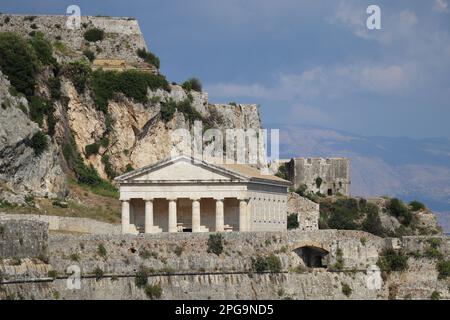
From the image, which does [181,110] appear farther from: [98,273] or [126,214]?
[98,273]

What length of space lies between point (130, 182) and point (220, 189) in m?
5.85

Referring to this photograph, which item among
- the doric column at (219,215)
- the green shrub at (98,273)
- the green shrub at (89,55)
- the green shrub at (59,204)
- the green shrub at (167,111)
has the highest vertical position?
the green shrub at (89,55)

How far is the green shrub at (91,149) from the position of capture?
14275 cm

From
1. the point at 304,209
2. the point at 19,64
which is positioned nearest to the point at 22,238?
the point at 19,64

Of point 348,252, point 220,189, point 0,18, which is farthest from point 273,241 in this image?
point 0,18

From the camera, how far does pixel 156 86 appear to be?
493 ft

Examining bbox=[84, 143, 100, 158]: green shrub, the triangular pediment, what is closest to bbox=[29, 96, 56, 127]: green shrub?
bbox=[84, 143, 100, 158]: green shrub

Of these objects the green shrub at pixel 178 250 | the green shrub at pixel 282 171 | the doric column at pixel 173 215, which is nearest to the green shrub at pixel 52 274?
the green shrub at pixel 178 250

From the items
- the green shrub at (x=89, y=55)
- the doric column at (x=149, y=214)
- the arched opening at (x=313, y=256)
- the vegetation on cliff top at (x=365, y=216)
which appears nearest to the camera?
the arched opening at (x=313, y=256)

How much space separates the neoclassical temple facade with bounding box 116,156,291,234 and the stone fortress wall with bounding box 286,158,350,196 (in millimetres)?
54030

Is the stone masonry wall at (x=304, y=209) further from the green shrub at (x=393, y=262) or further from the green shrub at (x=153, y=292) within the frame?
the green shrub at (x=153, y=292)

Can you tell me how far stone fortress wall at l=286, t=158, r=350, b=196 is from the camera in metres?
180

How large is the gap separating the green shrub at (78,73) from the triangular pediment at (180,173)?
20042 mm

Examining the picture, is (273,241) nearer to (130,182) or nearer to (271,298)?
(271,298)
